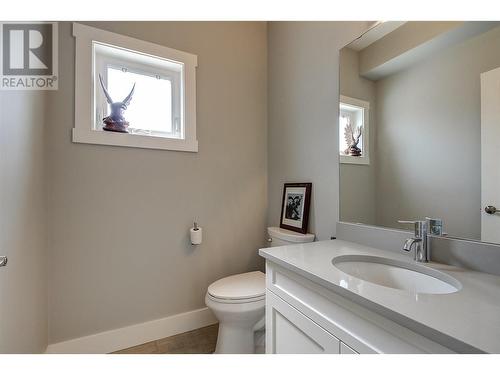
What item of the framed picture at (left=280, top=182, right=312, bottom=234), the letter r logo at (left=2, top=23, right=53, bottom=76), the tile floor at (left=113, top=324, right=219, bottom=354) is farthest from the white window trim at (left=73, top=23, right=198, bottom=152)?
the tile floor at (left=113, top=324, right=219, bottom=354)

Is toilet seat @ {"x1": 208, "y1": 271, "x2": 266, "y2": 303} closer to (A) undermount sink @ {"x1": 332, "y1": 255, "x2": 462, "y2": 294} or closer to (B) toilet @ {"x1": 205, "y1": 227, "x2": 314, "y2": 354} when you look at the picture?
(B) toilet @ {"x1": 205, "y1": 227, "x2": 314, "y2": 354}

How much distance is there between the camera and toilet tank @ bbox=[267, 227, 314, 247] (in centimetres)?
150

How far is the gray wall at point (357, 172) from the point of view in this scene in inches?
47.4

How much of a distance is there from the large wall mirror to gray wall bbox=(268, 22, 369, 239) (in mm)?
82

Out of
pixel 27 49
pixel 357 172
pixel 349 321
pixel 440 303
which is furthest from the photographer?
pixel 357 172

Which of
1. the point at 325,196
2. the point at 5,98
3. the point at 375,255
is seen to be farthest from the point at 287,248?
the point at 5,98

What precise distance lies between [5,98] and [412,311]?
59.4 inches

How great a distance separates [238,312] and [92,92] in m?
1.59

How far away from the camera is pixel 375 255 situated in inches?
38.6

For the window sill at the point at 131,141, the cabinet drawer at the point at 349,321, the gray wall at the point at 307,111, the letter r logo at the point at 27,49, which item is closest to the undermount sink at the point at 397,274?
the cabinet drawer at the point at 349,321

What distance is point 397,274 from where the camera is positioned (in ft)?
2.98

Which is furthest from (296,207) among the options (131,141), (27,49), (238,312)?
(27,49)

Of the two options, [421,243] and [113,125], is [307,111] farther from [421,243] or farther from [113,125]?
[113,125]
